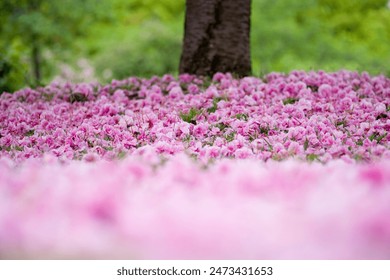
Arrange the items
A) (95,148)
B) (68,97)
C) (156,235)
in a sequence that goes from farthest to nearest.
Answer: (68,97) → (95,148) → (156,235)

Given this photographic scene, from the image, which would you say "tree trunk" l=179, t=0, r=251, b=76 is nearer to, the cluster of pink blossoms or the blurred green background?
the cluster of pink blossoms

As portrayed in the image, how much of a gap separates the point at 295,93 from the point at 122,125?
201 centimetres

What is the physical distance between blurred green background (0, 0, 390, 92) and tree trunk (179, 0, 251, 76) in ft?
13.9

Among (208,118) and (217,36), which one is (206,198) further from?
(217,36)

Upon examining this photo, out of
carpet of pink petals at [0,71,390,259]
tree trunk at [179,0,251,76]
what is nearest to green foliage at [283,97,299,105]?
carpet of pink petals at [0,71,390,259]

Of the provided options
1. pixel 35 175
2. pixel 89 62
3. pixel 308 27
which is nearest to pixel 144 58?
pixel 89 62

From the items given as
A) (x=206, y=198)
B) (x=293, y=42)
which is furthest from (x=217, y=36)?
(x=293, y=42)

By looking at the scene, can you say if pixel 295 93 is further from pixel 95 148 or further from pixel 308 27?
pixel 308 27

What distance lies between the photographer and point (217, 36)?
6.02 metres

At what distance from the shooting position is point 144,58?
14.5 meters

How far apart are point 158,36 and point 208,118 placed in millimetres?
11034

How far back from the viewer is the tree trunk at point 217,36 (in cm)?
600

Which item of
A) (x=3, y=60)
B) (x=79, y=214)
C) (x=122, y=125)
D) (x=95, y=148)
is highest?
(x=3, y=60)

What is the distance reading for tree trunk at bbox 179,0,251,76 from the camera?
19.7ft
